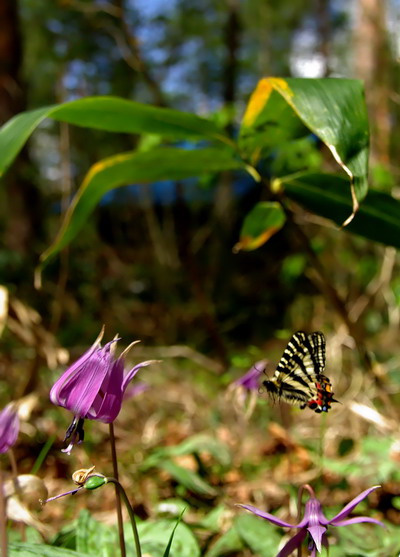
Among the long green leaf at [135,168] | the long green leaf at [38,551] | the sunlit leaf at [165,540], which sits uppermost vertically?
the long green leaf at [135,168]

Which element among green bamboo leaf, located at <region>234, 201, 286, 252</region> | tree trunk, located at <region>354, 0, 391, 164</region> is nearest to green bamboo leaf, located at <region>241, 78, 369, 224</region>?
green bamboo leaf, located at <region>234, 201, 286, 252</region>

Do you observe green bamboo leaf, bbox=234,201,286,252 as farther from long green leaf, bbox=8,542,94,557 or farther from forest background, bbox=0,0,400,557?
long green leaf, bbox=8,542,94,557

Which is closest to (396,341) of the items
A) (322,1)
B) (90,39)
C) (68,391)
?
(68,391)

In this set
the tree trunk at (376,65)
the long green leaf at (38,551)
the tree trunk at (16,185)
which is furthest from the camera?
the tree trunk at (16,185)

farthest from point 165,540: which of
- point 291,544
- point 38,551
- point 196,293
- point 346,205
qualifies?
point 196,293

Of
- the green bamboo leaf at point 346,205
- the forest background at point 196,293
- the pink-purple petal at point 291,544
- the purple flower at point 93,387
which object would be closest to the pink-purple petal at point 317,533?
the pink-purple petal at point 291,544

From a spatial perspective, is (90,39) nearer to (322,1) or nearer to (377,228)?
(322,1)

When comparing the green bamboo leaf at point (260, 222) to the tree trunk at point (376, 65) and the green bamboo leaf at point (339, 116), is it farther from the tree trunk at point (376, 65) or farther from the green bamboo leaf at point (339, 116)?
the tree trunk at point (376, 65)
